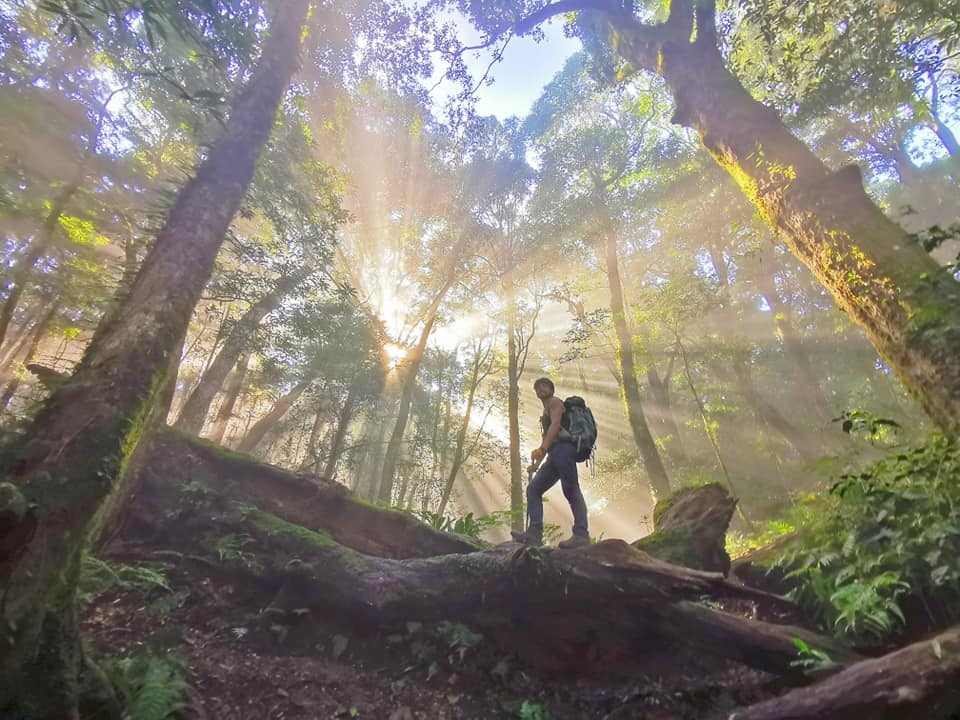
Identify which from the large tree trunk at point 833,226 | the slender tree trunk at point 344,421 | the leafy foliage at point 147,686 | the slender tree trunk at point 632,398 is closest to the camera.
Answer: the leafy foliage at point 147,686

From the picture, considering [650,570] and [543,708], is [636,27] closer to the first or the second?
[650,570]

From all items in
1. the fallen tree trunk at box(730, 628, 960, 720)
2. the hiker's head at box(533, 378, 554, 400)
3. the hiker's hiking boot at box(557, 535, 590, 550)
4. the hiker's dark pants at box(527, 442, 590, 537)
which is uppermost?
the hiker's head at box(533, 378, 554, 400)

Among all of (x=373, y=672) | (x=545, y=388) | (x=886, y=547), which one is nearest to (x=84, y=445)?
(x=373, y=672)

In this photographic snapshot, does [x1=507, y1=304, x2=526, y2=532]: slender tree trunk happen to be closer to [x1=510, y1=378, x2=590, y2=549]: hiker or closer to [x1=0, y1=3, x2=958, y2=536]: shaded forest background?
[x1=0, y1=3, x2=958, y2=536]: shaded forest background

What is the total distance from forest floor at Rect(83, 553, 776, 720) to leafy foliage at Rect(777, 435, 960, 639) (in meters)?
0.97

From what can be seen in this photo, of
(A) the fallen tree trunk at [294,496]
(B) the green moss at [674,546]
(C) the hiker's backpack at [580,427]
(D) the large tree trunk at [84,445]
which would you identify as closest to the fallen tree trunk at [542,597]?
(B) the green moss at [674,546]

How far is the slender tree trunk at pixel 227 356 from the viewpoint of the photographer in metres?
11.0

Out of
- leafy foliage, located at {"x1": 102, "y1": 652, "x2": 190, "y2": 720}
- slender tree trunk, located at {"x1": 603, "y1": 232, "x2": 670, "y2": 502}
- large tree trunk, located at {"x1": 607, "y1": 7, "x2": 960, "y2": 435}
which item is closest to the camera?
leafy foliage, located at {"x1": 102, "y1": 652, "x2": 190, "y2": 720}

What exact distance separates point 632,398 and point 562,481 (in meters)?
9.47

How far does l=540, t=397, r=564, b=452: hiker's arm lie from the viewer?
5.64 meters

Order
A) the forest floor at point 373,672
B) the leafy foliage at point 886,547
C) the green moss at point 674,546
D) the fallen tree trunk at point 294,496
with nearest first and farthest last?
the leafy foliage at point 886,547 < the forest floor at point 373,672 < the green moss at point 674,546 < the fallen tree trunk at point 294,496

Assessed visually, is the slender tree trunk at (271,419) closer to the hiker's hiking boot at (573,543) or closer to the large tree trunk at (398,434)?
the large tree trunk at (398,434)

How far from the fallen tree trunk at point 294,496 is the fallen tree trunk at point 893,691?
418cm

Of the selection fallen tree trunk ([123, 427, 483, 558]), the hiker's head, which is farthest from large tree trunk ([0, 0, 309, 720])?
the hiker's head
